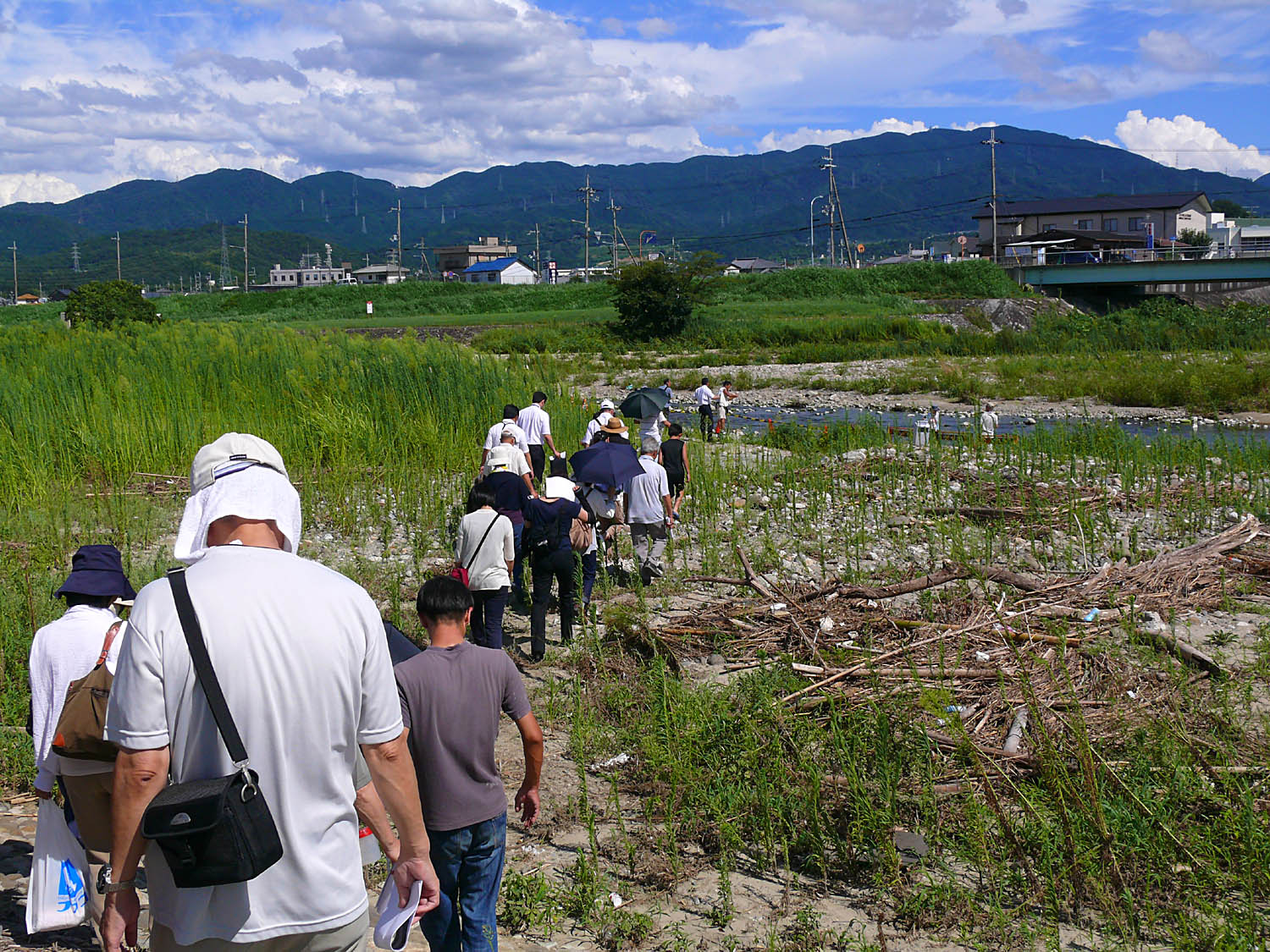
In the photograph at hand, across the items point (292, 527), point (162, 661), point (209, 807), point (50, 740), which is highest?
point (292, 527)

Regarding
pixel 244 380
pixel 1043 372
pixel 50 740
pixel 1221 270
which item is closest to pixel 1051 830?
pixel 50 740

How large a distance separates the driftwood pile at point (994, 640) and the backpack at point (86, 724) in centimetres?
351

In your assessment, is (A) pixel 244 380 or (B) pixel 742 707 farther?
(A) pixel 244 380

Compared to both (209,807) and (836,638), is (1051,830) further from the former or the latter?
(209,807)

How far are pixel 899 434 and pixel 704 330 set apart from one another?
30.8 m

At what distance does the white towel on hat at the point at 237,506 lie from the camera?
277 cm

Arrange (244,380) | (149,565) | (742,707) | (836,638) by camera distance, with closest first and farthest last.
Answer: (742,707) < (836,638) < (149,565) < (244,380)

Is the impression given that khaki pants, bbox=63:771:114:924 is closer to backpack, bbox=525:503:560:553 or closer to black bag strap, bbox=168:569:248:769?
black bag strap, bbox=168:569:248:769

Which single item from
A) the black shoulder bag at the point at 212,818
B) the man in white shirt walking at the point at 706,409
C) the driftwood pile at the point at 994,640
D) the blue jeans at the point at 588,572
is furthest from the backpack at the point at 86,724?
the man in white shirt walking at the point at 706,409

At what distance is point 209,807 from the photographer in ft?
7.66

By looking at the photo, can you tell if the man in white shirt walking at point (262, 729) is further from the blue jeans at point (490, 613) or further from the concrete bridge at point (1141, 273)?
the concrete bridge at point (1141, 273)

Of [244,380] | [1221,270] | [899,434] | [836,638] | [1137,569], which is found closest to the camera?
[836,638]

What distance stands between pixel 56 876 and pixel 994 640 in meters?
5.92

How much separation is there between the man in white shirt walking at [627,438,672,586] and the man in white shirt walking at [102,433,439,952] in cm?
743
